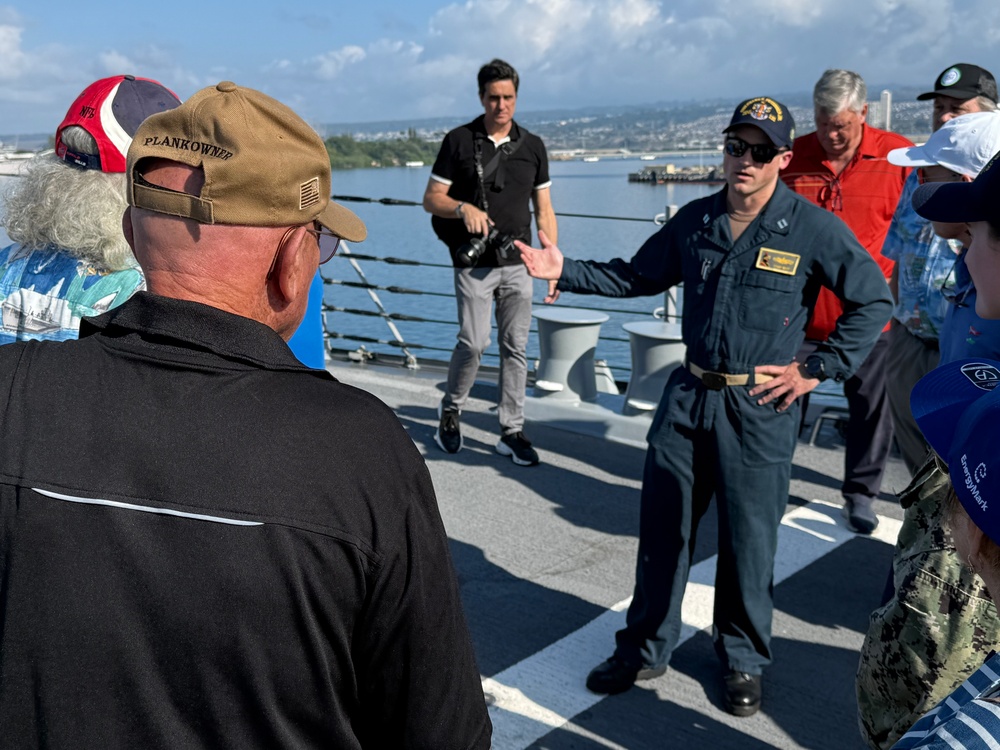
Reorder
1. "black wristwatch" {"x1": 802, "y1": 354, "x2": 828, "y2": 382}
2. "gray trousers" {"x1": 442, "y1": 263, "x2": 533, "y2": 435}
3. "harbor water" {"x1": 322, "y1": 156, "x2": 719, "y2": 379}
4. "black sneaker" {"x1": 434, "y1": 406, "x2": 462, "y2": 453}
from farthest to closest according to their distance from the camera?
"harbor water" {"x1": 322, "y1": 156, "x2": 719, "y2": 379} → "black sneaker" {"x1": 434, "y1": 406, "x2": 462, "y2": 453} → "gray trousers" {"x1": 442, "y1": 263, "x2": 533, "y2": 435} → "black wristwatch" {"x1": 802, "y1": 354, "x2": 828, "y2": 382}

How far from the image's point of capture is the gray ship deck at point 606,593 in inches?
129

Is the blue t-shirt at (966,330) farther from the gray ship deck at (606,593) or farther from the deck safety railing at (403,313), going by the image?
the deck safety railing at (403,313)

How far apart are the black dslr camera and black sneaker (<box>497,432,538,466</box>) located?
1028mm

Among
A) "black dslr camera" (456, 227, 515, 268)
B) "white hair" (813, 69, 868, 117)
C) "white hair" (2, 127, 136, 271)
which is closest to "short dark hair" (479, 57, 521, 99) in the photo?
"black dslr camera" (456, 227, 515, 268)

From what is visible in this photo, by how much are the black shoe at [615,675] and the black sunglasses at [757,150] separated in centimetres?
176

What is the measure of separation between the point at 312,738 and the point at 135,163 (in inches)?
31.7

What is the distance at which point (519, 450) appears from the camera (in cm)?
571

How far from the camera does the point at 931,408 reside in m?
1.41

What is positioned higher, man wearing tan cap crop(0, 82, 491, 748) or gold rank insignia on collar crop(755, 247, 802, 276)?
gold rank insignia on collar crop(755, 247, 802, 276)

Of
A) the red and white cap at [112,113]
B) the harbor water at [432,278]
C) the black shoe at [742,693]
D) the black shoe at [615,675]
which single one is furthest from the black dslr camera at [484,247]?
the harbor water at [432,278]

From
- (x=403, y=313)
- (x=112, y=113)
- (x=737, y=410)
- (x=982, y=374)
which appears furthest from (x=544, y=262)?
(x=403, y=313)

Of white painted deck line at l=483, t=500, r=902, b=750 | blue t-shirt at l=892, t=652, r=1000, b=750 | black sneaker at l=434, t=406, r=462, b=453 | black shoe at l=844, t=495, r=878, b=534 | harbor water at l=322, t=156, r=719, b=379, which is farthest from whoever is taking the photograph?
harbor water at l=322, t=156, r=719, b=379

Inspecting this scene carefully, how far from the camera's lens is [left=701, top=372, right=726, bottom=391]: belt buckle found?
3326 mm

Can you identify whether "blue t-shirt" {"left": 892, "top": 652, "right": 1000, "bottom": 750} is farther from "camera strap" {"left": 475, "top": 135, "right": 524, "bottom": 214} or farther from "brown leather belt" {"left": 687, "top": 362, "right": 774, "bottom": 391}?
"camera strap" {"left": 475, "top": 135, "right": 524, "bottom": 214}
